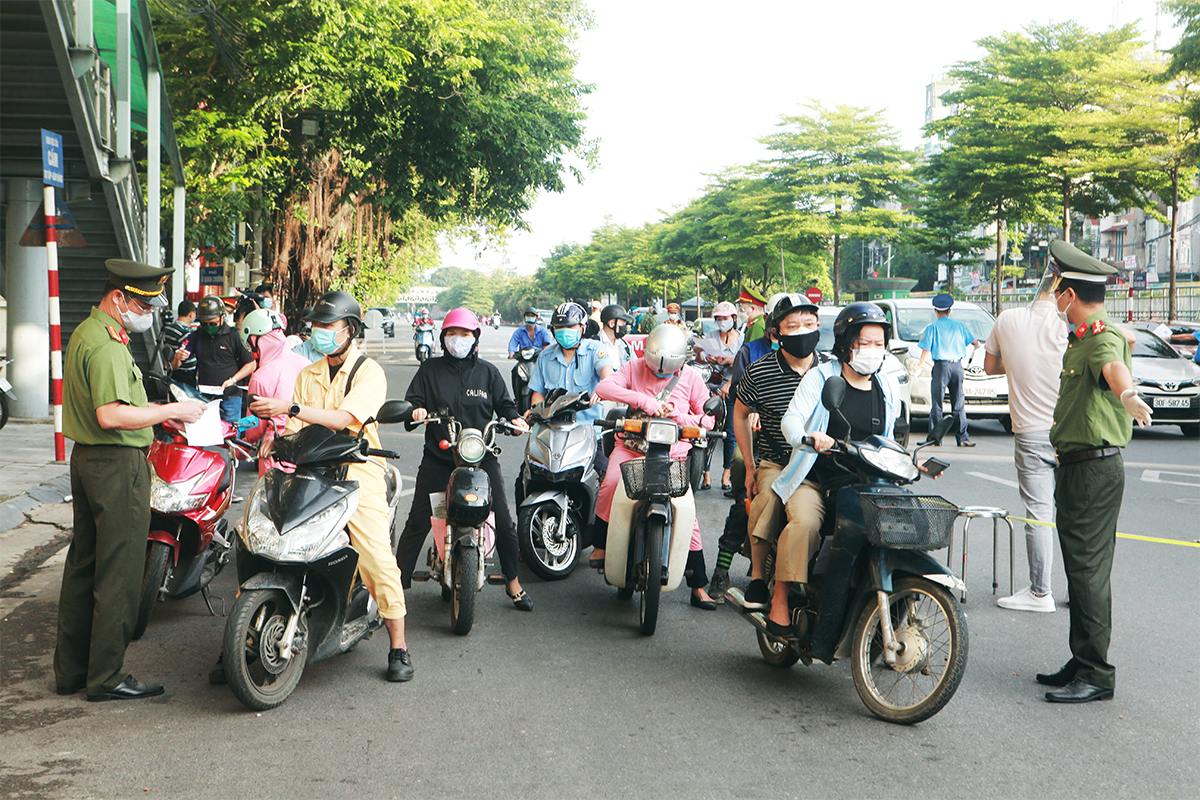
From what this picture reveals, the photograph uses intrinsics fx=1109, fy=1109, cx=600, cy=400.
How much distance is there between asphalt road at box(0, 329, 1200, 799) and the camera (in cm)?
376

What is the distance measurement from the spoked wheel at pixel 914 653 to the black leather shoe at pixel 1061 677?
72 centimetres

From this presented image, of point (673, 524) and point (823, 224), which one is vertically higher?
point (823, 224)

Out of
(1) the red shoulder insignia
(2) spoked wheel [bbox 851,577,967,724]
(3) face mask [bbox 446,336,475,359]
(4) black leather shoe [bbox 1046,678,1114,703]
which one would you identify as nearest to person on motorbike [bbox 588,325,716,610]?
(3) face mask [bbox 446,336,475,359]

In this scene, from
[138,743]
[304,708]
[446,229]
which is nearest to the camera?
[138,743]

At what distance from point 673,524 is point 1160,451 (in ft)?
32.9

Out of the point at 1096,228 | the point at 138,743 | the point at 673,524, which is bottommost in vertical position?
the point at 138,743

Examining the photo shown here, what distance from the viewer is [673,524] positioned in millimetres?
5711

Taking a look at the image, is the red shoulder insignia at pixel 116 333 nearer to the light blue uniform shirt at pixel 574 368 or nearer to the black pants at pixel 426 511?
the black pants at pixel 426 511

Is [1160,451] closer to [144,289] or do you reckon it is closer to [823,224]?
[144,289]

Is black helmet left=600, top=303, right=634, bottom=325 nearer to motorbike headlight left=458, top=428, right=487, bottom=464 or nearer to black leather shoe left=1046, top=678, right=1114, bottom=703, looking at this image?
motorbike headlight left=458, top=428, right=487, bottom=464

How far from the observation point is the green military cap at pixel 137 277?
4.56 metres

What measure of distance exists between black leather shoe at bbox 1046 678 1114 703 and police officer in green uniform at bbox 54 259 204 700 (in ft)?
12.3

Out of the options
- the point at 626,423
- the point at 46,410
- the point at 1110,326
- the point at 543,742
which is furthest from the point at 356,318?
the point at 46,410

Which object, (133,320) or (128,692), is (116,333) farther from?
(128,692)
